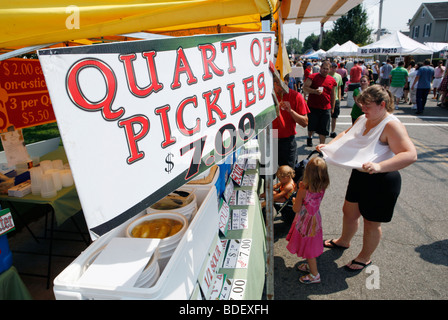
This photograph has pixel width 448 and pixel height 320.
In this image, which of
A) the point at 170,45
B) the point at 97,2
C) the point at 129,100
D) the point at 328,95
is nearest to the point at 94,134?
the point at 129,100

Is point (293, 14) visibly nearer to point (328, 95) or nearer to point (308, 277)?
point (328, 95)

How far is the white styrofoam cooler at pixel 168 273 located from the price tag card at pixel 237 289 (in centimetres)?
38

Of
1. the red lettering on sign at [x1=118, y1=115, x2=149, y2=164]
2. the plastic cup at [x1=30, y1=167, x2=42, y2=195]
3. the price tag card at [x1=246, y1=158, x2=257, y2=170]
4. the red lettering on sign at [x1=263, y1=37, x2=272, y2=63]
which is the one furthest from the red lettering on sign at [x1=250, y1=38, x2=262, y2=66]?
the plastic cup at [x1=30, y1=167, x2=42, y2=195]

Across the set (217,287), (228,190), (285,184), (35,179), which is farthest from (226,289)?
(35,179)

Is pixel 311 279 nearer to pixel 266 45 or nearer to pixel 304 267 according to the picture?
pixel 304 267

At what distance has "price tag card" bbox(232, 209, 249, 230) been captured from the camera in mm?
2475

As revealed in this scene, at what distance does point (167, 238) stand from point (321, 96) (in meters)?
5.70

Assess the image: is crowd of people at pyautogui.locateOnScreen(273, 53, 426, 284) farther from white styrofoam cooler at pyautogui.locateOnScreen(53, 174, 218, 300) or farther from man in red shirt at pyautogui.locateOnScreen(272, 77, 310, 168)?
white styrofoam cooler at pyautogui.locateOnScreen(53, 174, 218, 300)

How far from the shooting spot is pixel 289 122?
13.3 feet

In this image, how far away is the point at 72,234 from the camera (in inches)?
165

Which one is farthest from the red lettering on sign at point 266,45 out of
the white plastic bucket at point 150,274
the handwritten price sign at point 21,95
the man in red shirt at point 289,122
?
the handwritten price sign at point 21,95

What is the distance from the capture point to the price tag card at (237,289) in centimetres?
178
